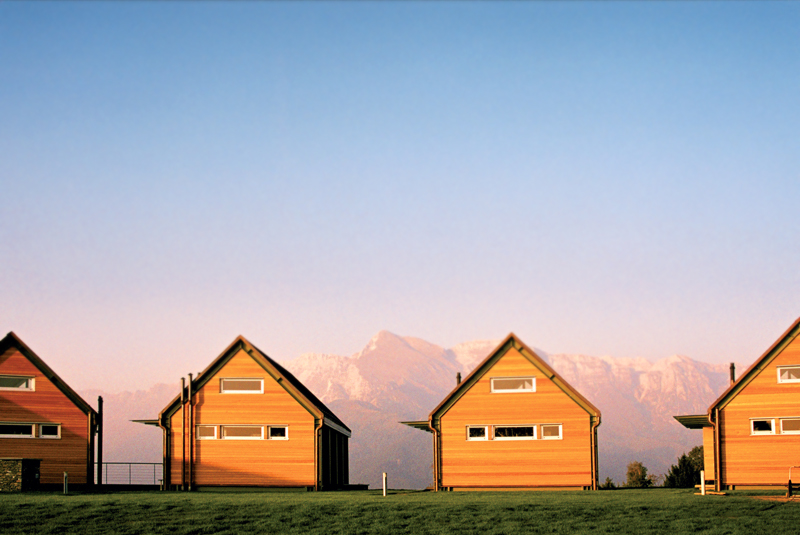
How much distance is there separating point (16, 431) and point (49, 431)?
5.39 ft

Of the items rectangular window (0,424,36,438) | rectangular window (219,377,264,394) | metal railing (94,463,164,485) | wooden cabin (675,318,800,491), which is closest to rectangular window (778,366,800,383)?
wooden cabin (675,318,800,491)

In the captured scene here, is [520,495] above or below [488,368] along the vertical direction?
below

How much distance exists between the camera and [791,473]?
40625 mm

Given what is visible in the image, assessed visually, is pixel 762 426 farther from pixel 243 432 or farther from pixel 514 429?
pixel 243 432

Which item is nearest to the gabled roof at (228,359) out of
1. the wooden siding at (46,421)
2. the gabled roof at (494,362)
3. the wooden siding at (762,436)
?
the wooden siding at (46,421)

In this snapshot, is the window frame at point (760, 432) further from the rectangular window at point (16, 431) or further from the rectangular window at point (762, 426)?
the rectangular window at point (16, 431)

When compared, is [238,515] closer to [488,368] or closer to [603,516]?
[603,516]

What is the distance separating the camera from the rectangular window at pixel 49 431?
149 ft

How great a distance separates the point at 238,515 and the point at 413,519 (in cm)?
674

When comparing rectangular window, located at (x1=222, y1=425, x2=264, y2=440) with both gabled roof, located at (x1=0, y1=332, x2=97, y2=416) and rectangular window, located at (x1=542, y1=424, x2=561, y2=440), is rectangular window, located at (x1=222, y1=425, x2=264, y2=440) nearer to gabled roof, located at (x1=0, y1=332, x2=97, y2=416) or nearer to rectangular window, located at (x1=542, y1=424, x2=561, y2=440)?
gabled roof, located at (x1=0, y1=332, x2=97, y2=416)

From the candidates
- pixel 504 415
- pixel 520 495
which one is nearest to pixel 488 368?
pixel 504 415

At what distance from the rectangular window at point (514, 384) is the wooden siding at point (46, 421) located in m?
22.4

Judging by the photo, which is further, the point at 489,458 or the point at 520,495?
the point at 489,458

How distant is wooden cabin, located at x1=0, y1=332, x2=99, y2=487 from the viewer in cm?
4509
